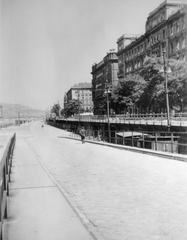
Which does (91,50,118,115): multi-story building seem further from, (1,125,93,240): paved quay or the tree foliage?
(1,125,93,240): paved quay

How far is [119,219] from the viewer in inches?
239

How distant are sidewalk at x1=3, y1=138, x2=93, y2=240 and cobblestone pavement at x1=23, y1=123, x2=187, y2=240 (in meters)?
0.41

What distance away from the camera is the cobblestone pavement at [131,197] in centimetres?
552

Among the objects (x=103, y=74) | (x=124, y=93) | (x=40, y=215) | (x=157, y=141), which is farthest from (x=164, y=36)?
(x=40, y=215)

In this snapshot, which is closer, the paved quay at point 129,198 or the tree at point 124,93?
the paved quay at point 129,198

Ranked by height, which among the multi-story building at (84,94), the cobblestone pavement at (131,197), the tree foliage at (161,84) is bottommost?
the cobblestone pavement at (131,197)

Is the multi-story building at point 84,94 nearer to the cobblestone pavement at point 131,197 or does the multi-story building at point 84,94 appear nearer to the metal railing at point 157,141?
the metal railing at point 157,141

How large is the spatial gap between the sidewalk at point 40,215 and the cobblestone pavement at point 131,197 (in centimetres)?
41

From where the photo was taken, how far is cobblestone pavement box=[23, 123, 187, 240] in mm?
5520

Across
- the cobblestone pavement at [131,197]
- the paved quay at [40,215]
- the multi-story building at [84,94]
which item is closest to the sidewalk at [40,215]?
the paved quay at [40,215]

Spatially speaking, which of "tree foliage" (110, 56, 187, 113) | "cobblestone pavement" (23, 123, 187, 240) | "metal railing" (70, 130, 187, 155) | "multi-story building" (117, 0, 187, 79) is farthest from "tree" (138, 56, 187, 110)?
"cobblestone pavement" (23, 123, 187, 240)

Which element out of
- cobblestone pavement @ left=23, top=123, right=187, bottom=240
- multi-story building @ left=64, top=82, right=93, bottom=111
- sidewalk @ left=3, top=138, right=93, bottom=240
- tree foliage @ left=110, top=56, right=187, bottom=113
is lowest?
cobblestone pavement @ left=23, top=123, right=187, bottom=240

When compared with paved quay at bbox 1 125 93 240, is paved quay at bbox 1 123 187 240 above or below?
below

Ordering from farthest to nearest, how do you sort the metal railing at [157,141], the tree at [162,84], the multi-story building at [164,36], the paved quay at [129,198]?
the multi-story building at [164,36] < the tree at [162,84] < the metal railing at [157,141] < the paved quay at [129,198]
